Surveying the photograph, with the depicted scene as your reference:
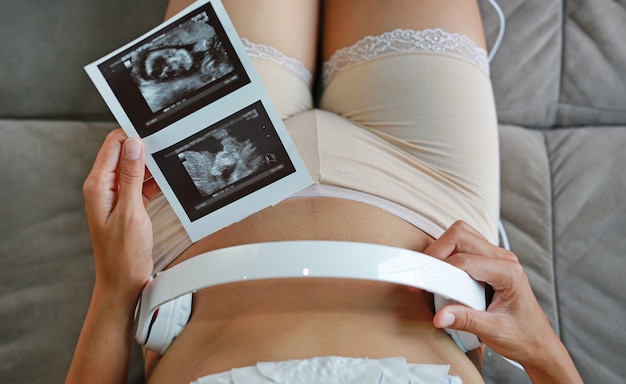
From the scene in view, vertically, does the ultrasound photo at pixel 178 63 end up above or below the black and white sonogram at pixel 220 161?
above

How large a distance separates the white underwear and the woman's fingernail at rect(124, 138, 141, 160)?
0.28 metres

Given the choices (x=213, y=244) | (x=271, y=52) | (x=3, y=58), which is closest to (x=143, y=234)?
(x=213, y=244)

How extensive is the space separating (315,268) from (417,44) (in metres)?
0.53

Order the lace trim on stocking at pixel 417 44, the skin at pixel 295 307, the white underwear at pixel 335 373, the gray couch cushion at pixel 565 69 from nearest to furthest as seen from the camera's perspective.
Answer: the white underwear at pixel 335 373
the skin at pixel 295 307
the lace trim on stocking at pixel 417 44
the gray couch cushion at pixel 565 69

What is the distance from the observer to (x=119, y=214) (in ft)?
2.51

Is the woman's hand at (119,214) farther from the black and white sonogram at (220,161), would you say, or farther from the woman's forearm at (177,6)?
the woman's forearm at (177,6)

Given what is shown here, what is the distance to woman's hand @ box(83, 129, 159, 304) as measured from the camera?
76 centimetres

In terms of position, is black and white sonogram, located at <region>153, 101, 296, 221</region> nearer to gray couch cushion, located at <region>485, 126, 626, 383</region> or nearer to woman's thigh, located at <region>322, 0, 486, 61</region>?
woman's thigh, located at <region>322, 0, 486, 61</region>

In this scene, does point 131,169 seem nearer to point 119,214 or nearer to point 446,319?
point 119,214

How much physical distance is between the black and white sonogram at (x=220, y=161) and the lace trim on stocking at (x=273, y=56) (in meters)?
0.31

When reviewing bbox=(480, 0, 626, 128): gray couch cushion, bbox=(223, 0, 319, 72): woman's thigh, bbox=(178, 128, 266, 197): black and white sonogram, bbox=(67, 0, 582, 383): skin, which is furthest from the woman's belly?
bbox=(480, 0, 626, 128): gray couch cushion

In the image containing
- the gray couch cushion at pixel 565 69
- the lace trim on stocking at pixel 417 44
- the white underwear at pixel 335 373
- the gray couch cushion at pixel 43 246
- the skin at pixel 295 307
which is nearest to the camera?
the white underwear at pixel 335 373

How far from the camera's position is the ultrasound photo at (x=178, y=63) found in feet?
2.52

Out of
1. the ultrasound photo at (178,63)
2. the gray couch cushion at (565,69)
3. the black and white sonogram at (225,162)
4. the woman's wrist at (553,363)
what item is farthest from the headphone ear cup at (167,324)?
the gray couch cushion at (565,69)
